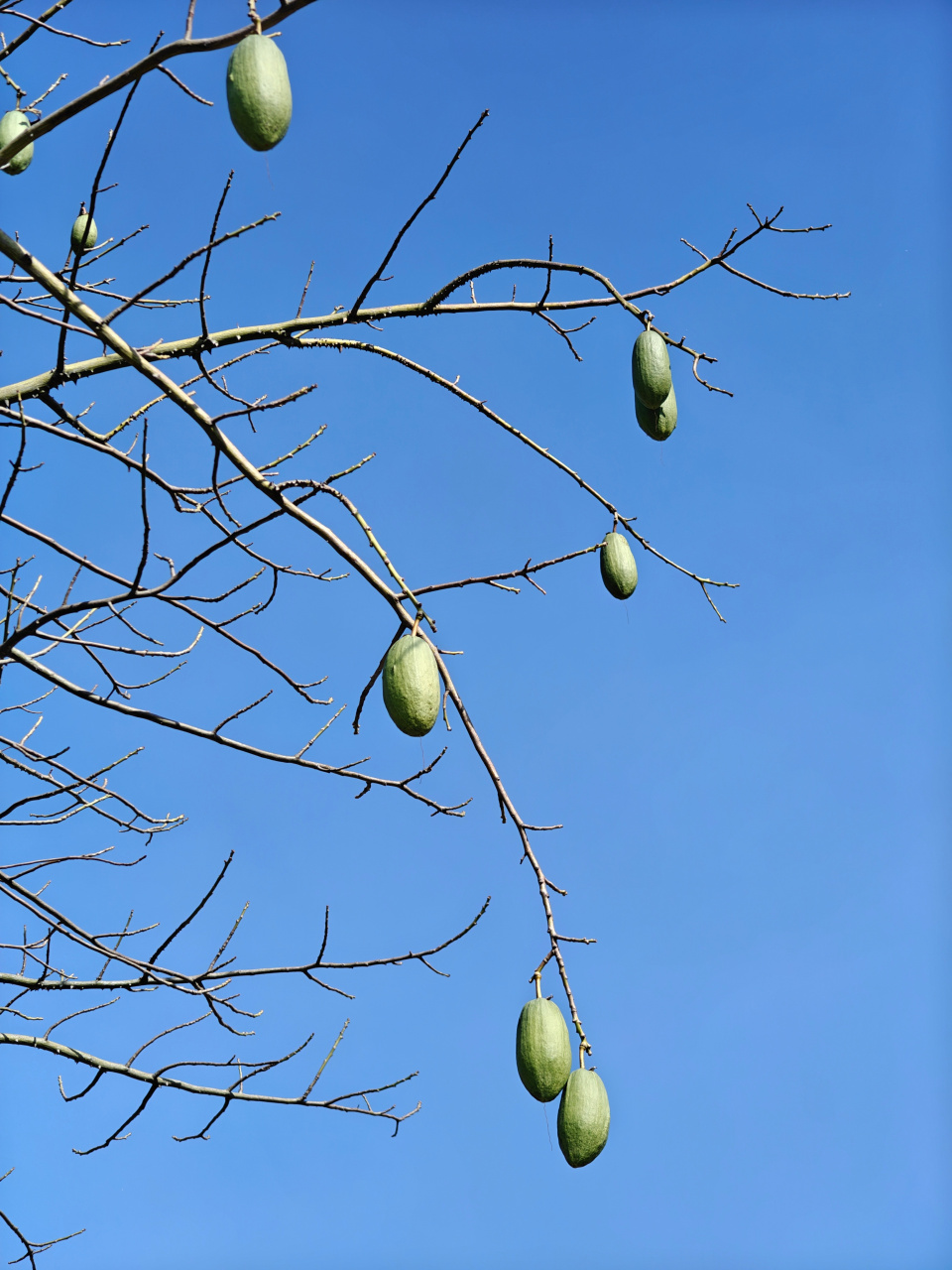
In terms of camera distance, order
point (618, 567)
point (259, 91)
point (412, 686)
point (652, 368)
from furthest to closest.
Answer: point (618, 567) → point (652, 368) → point (412, 686) → point (259, 91)

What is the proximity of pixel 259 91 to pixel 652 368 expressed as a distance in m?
1.55

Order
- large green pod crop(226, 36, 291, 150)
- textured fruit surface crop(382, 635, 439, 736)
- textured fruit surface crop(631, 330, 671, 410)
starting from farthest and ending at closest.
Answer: textured fruit surface crop(631, 330, 671, 410)
textured fruit surface crop(382, 635, 439, 736)
large green pod crop(226, 36, 291, 150)

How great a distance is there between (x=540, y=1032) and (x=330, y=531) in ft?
4.48

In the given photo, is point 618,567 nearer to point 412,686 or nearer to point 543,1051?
point 412,686

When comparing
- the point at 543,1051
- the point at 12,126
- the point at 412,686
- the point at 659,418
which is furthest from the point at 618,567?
the point at 12,126

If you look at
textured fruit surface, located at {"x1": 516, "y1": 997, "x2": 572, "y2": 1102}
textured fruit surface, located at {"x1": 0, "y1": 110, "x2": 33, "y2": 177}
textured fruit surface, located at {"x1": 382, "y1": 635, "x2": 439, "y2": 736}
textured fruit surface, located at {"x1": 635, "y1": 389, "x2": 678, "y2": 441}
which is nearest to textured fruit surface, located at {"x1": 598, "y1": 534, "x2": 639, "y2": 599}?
textured fruit surface, located at {"x1": 635, "y1": 389, "x2": 678, "y2": 441}

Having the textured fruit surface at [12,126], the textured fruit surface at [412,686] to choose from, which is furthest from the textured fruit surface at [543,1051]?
the textured fruit surface at [12,126]

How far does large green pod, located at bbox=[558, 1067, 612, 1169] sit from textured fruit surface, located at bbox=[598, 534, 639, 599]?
1.72 meters

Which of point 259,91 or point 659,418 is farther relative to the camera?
point 659,418

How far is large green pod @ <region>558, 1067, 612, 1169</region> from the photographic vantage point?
2934 millimetres

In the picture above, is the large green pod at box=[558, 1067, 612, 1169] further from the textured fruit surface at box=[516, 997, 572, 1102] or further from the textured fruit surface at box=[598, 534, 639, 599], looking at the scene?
the textured fruit surface at box=[598, 534, 639, 599]

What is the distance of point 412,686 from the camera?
286 cm

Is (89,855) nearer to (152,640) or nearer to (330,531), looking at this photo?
(152,640)

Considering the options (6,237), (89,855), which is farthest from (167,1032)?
(6,237)
